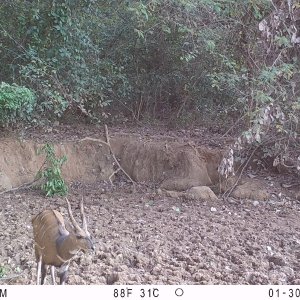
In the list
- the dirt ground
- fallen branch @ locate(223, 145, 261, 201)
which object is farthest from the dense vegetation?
the dirt ground

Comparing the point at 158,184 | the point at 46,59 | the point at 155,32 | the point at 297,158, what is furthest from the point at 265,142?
the point at 46,59

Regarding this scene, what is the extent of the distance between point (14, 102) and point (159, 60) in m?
2.54

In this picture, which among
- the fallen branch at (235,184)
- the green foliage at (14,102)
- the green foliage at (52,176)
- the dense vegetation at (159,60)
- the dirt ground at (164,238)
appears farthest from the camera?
the fallen branch at (235,184)

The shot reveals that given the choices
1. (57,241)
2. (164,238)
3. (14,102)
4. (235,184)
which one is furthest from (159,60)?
(57,241)

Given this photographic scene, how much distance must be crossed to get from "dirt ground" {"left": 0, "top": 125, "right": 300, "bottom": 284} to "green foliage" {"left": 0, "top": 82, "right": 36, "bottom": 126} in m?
0.93

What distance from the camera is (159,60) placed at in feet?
24.1

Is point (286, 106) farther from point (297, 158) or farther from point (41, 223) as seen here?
point (41, 223)

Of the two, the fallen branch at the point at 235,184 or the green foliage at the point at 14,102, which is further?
the fallen branch at the point at 235,184

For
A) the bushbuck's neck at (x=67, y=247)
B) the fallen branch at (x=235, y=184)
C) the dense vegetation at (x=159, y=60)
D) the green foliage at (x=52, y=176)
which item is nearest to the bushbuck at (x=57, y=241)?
the bushbuck's neck at (x=67, y=247)

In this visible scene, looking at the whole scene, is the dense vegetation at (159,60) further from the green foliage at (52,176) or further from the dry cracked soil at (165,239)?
the dry cracked soil at (165,239)

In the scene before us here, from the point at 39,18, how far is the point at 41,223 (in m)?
4.15

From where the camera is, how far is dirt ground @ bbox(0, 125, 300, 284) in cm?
354

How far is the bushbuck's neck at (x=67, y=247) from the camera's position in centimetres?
215

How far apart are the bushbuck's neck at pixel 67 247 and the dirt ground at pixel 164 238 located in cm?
104
